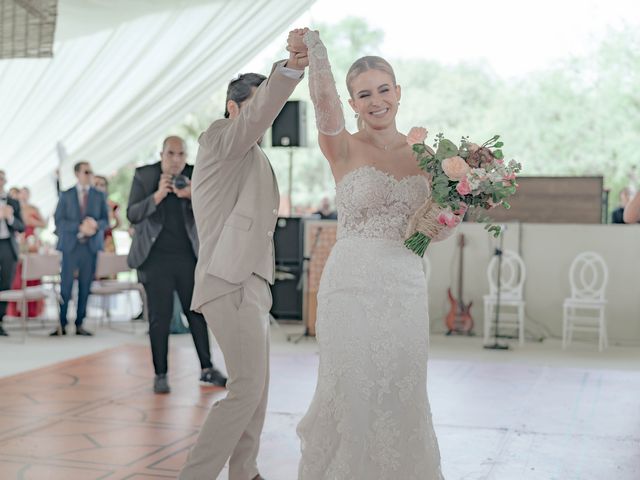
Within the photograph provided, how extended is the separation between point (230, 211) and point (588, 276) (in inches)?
287

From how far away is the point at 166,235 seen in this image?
20.5ft

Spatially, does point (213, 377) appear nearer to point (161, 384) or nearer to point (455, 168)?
point (161, 384)

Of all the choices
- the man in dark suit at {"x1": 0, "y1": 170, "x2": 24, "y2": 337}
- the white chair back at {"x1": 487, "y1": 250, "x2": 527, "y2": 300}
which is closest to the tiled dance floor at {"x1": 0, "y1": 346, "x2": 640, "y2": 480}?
the white chair back at {"x1": 487, "y1": 250, "x2": 527, "y2": 300}

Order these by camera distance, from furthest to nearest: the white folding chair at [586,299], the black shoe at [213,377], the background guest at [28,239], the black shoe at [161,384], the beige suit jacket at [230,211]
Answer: the background guest at [28,239], the white folding chair at [586,299], the black shoe at [213,377], the black shoe at [161,384], the beige suit jacket at [230,211]

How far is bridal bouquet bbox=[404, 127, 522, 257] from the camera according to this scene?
118 inches

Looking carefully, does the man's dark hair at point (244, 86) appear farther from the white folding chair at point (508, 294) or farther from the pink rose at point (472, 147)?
the white folding chair at point (508, 294)

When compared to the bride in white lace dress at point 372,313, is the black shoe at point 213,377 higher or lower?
lower

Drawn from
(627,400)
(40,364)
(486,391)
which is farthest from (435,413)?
(40,364)

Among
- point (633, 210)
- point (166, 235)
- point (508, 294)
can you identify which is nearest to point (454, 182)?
point (633, 210)

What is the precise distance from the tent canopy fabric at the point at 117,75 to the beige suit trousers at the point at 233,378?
493 centimetres

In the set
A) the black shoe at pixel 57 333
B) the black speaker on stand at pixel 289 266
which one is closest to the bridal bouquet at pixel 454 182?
the black shoe at pixel 57 333

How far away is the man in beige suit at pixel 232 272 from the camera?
3637mm

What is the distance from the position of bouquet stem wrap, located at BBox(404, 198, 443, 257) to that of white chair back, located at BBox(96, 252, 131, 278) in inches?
Result: 288

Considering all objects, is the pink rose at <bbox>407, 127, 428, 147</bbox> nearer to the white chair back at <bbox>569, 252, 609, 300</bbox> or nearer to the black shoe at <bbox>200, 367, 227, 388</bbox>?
the black shoe at <bbox>200, 367, 227, 388</bbox>
